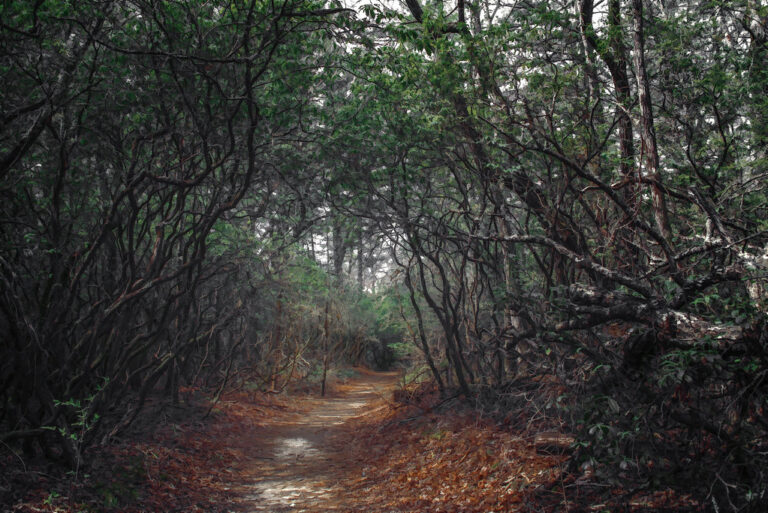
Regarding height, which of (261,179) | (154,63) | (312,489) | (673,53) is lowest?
(312,489)

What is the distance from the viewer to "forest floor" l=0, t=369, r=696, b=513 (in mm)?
4715

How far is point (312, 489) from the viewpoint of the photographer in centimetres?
641

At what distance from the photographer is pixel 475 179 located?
823 cm

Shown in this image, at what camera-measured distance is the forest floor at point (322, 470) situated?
471cm

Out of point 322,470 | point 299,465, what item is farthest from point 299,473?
point 299,465

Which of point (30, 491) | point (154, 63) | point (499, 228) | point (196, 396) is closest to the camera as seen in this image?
point (30, 491)

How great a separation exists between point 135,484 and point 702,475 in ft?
18.7

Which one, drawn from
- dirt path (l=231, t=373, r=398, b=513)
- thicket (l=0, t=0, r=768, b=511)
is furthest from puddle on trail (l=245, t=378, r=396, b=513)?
thicket (l=0, t=0, r=768, b=511)

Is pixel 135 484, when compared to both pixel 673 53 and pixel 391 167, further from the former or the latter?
pixel 673 53

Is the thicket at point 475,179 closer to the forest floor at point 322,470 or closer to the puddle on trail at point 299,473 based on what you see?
the forest floor at point 322,470

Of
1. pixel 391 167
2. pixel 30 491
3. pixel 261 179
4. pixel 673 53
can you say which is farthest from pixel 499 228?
pixel 30 491

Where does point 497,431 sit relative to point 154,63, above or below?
below

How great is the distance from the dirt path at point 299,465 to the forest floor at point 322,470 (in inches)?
0.9

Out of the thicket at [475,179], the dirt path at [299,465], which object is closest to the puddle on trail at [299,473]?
the dirt path at [299,465]
